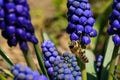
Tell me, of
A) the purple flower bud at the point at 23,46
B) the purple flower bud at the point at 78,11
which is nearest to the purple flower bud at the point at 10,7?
the purple flower bud at the point at 23,46

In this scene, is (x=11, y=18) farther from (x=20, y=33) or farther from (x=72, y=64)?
(x=72, y=64)

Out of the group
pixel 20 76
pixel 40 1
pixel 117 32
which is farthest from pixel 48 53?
pixel 40 1

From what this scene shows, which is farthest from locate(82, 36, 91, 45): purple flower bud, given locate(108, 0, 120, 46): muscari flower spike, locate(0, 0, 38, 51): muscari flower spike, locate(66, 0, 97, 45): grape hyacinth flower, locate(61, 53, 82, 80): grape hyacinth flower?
locate(0, 0, 38, 51): muscari flower spike

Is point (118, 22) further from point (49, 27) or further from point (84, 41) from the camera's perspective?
point (49, 27)

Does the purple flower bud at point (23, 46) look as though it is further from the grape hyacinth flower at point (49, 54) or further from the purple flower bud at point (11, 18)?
the grape hyacinth flower at point (49, 54)

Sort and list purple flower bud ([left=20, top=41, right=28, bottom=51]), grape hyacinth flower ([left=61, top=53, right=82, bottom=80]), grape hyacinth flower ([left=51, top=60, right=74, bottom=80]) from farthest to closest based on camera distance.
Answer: grape hyacinth flower ([left=61, top=53, right=82, bottom=80])
grape hyacinth flower ([left=51, top=60, right=74, bottom=80])
purple flower bud ([left=20, top=41, right=28, bottom=51])

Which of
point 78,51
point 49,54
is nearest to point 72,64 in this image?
point 49,54

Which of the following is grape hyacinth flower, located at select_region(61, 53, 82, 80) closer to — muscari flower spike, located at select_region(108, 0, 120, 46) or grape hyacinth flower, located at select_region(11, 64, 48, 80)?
muscari flower spike, located at select_region(108, 0, 120, 46)
